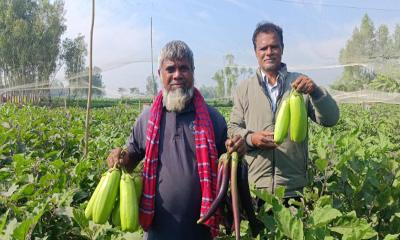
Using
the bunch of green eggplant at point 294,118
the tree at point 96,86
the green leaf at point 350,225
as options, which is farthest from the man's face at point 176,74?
the tree at point 96,86

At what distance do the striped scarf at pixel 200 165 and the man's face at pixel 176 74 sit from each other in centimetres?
18

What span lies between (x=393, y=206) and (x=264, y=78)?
3.85 ft

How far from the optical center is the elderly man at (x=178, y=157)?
7.36 ft

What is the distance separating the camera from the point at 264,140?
2.45m

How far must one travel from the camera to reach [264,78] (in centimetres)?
285

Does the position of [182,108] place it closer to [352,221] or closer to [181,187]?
[181,187]

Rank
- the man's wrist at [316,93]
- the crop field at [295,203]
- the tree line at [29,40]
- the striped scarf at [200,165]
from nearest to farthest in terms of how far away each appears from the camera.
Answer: the crop field at [295,203] → the striped scarf at [200,165] → the man's wrist at [316,93] → the tree line at [29,40]

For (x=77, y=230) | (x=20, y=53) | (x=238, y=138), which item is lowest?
(x=77, y=230)

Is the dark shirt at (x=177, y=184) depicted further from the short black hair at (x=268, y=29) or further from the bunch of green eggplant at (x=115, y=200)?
the short black hair at (x=268, y=29)

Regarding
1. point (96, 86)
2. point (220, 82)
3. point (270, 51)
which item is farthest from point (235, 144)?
point (220, 82)

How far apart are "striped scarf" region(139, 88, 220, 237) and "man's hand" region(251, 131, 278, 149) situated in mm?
334

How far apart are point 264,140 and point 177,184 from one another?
0.58m

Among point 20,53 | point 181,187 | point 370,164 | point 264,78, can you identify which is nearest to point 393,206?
point 370,164

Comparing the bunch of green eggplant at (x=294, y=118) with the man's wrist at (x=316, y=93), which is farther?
the man's wrist at (x=316, y=93)
